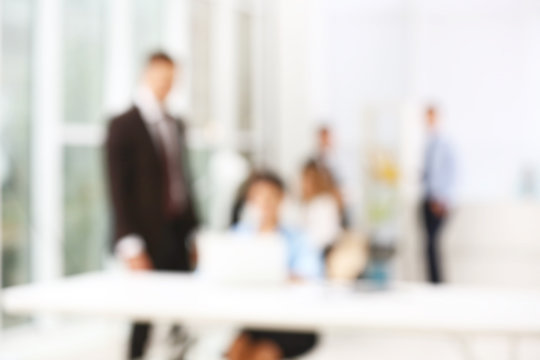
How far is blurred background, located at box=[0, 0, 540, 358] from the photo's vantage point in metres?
4.52

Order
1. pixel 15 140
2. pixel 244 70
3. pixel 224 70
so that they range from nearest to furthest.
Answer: pixel 15 140, pixel 224 70, pixel 244 70

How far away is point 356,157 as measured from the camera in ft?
34.7

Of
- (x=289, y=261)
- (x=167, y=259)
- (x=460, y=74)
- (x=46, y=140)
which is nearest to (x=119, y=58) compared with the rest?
(x=46, y=140)

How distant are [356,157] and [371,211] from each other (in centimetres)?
409

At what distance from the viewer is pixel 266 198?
3.49 metres

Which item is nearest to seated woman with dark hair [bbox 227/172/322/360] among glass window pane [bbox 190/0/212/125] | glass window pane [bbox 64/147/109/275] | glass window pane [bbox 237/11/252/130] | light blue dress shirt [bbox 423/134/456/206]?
glass window pane [bbox 64/147/109/275]

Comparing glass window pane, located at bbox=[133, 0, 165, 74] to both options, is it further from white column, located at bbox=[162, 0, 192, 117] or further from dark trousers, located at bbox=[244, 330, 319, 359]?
dark trousers, located at bbox=[244, 330, 319, 359]

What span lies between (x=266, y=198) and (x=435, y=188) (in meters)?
3.17

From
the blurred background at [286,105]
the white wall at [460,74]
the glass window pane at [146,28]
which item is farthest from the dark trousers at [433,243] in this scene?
the white wall at [460,74]

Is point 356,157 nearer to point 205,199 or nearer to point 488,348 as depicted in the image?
point 205,199

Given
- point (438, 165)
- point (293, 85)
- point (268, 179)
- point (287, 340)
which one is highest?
point (293, 85)

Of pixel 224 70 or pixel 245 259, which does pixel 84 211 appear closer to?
pixel 245 259

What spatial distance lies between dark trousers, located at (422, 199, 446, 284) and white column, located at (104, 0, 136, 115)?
2549mm

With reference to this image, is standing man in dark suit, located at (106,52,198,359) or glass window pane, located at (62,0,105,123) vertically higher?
glass window pane, located at (62,0,105,123)
